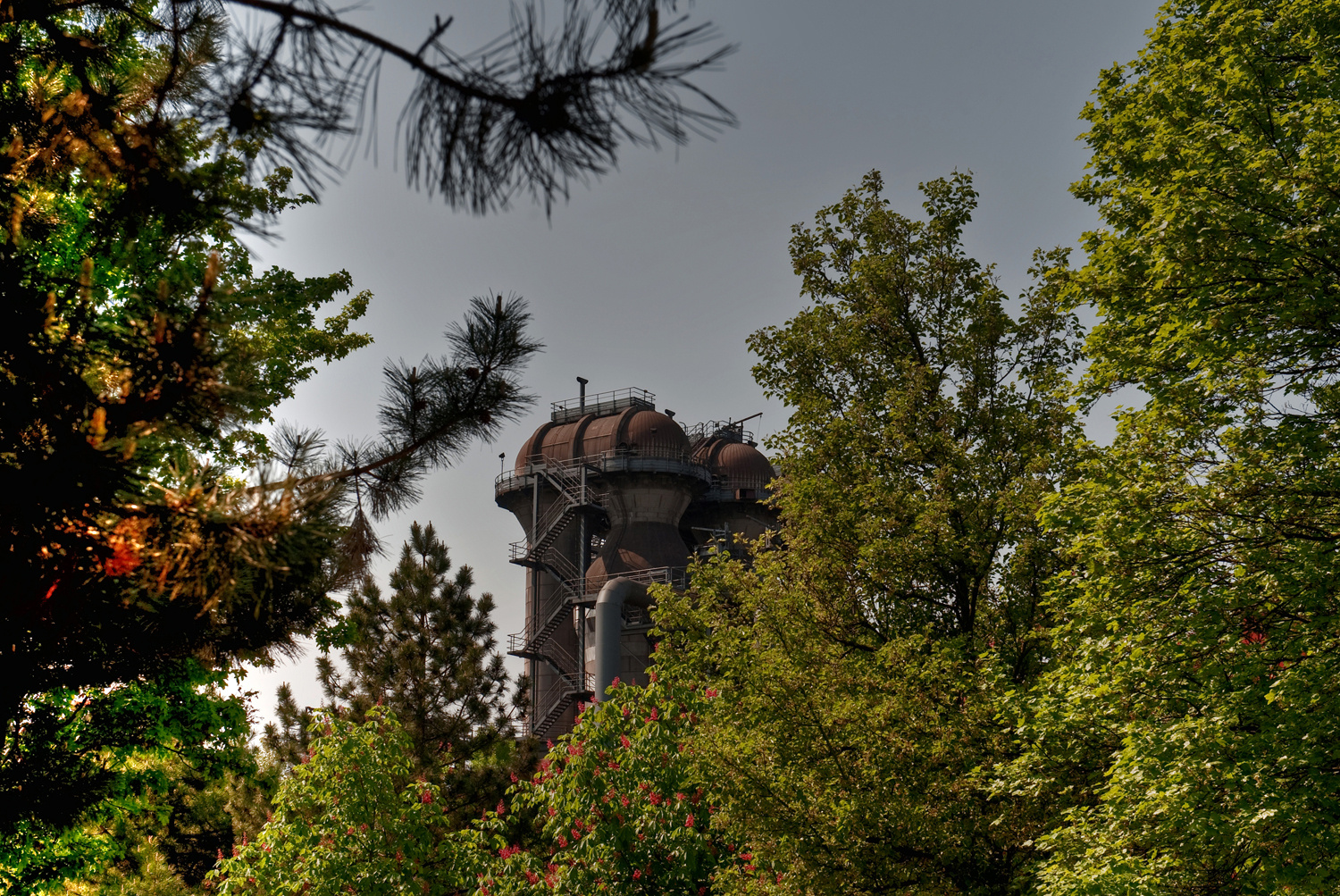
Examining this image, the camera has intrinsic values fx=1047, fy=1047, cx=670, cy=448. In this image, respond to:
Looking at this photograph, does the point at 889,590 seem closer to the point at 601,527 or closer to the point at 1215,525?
the point at 1215,525

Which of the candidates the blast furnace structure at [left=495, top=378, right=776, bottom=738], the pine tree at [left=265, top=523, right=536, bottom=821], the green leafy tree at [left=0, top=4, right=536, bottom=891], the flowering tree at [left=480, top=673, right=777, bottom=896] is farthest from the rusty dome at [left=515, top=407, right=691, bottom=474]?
the green leafy tree at [left=0, top=4, right=536, bottom=891]

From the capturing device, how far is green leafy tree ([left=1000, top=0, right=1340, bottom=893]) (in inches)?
336

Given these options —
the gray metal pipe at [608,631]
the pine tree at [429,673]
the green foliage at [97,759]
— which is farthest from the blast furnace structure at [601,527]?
the green foliage at [97,759]

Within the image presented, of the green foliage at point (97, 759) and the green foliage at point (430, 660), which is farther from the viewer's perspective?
the green foliage at point (430, 660)

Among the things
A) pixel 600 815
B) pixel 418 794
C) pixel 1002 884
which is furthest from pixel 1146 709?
pixel 418 794

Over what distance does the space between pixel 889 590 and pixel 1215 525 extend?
4461 millimetres

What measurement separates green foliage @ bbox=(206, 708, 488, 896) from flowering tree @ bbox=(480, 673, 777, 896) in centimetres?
96

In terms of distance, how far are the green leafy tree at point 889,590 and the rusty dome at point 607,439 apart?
28128mm

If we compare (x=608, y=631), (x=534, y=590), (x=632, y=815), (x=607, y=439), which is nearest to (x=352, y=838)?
(x=632, y=815)

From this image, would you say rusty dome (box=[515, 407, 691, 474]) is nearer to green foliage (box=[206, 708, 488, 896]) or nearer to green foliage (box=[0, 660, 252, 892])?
green foliage (box=[206, 708, 488, 896])

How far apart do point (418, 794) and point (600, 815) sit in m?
3.21

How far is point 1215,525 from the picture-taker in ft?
31.9

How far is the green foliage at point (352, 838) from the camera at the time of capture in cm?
1470

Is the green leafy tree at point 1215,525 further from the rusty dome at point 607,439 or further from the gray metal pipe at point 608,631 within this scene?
the rusty dome at point 607,439
